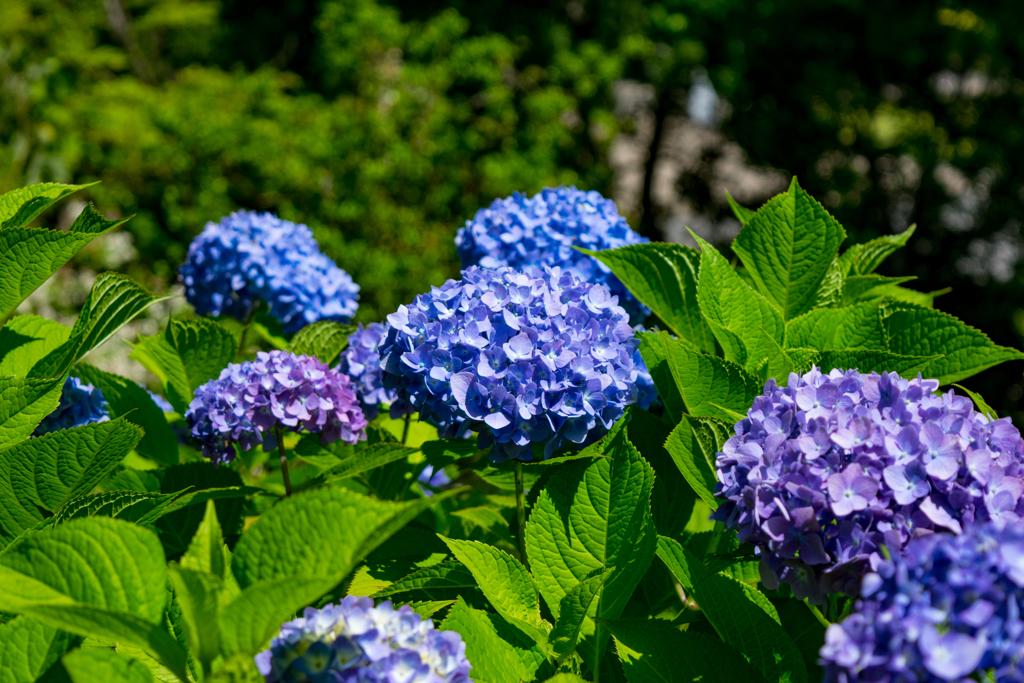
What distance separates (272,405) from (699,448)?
2.89ft

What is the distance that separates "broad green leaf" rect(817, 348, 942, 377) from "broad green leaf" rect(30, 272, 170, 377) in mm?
1230

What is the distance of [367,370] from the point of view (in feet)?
5.85

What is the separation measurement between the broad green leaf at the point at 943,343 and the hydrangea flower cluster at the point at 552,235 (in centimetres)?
75

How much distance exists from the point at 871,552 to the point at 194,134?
907cm

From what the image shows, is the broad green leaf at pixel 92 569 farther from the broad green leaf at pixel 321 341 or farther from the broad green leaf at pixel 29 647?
the broad green leaf at pixel 321 341

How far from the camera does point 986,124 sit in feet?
33.3

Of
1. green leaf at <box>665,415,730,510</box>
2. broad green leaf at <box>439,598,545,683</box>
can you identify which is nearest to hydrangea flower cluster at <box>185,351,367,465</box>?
broad green leaf at <box>439,598,545,683</box>

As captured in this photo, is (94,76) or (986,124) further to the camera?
(94,76)

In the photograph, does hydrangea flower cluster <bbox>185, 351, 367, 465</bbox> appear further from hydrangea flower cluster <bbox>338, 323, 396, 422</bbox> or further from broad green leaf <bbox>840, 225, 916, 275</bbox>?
broad green leaf <bbox>840, 225, 916, 275</bbox>

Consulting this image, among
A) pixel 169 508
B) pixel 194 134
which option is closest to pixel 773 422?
pixel 169 508

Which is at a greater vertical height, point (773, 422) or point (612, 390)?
point (773, 422)

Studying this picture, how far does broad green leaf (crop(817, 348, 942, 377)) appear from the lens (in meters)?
1.38

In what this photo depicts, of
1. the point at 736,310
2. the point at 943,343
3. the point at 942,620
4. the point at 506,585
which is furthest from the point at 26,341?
the point at 943,343

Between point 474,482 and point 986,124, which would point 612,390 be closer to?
point 474,482
